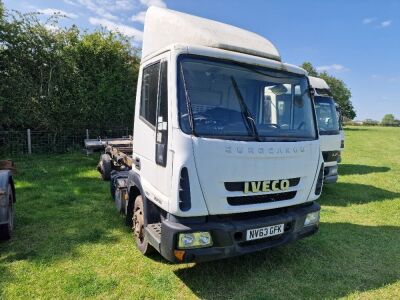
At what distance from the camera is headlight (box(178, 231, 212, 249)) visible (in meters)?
3.19

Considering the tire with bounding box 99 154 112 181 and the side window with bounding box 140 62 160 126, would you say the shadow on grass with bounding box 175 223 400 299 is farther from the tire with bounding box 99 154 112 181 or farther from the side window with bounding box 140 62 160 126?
the tire with bounding box 99 154 112 181

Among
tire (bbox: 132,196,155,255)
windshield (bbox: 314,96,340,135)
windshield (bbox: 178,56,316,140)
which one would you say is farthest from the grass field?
windshield (bbox: 314,96,340,135)

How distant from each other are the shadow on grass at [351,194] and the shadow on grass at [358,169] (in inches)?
90.4

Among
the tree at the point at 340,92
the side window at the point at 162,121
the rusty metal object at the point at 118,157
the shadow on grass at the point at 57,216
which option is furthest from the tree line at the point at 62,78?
the tree at the point at 340,92

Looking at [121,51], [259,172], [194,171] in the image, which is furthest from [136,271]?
[121,51]

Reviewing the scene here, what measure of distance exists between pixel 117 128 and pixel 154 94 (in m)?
10.6

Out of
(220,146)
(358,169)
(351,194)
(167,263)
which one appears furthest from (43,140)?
(358,169)

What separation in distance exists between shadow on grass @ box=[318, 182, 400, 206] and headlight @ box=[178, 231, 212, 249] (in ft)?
16.4

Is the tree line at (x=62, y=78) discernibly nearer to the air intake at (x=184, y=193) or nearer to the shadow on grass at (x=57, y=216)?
the shadow on grass at (x=57, y=216)

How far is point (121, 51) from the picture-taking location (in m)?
13.8

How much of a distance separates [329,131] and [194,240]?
6.63 meters

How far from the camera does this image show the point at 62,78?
40.6 feet

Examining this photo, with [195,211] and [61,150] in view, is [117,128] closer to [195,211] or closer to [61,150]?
[61,150]

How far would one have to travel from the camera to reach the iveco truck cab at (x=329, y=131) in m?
8.03
